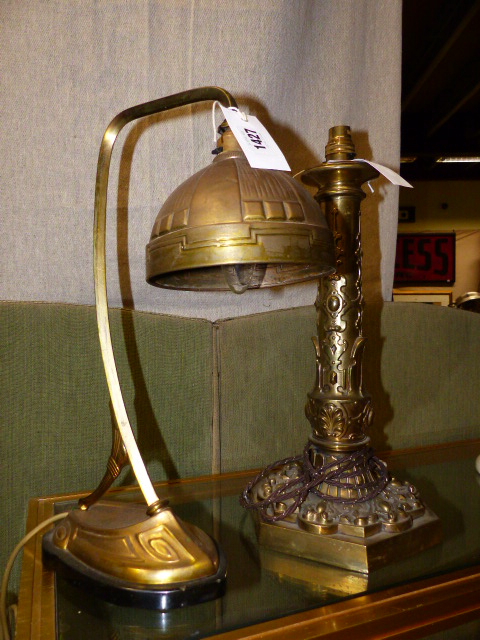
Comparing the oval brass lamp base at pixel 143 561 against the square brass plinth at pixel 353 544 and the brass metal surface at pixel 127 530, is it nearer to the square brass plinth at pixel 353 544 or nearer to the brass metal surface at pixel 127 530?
the brass metal surface at pixel 127 530

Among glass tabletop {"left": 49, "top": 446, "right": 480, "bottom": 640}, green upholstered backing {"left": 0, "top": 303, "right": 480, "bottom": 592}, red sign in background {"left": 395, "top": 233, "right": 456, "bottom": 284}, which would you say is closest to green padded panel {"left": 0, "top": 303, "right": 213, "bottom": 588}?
green upholstered backing {"left": 0, "top": 303, "right": 480, "bottom": 592}

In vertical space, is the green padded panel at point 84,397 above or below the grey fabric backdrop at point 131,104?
below

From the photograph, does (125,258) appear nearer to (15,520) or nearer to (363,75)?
(15,520)

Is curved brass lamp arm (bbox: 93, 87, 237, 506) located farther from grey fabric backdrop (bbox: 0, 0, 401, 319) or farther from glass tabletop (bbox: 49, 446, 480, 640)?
grey fabric backdrop (bbox: 0, 0, 401, 319)

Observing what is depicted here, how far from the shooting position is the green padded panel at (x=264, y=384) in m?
1.17

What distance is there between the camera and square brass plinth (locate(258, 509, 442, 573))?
0.67 m

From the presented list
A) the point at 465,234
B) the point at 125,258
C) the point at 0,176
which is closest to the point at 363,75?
the point at 125,258

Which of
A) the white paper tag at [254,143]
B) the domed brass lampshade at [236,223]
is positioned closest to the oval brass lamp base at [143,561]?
the domed brass lampshade at [236,223]

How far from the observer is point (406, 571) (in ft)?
2.15

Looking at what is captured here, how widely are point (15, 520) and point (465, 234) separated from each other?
20.7 ft

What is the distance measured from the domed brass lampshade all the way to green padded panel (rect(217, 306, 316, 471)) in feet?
1.74

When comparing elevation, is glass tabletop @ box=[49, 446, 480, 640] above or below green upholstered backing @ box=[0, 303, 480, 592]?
below

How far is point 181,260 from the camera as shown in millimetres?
593

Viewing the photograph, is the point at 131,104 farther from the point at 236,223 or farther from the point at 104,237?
the point at 236,223
